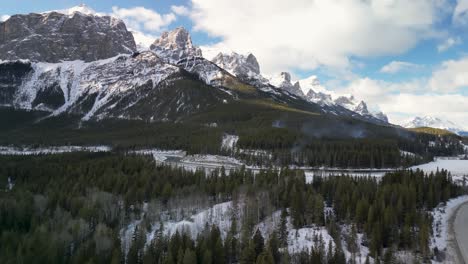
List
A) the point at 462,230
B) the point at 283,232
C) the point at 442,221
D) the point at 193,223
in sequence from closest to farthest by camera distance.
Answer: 1. the point at 283,232
2. the point at 462,230
3. the point at 193,223
4. the point at 442,221

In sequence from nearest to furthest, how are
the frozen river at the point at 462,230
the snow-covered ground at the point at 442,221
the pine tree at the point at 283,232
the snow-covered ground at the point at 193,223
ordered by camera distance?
the frozen river at the point at 462,230 → the pine tree at the point at 283,232 → the snow-covered ground at the point at 442,221 → the snow-covered ground at the point at 193,223

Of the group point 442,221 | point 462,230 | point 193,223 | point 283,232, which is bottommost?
point 193,223

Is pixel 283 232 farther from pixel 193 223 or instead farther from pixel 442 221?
pixel 442 221

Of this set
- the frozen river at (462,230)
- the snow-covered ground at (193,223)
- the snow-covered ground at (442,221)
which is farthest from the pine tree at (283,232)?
the frozen river at (462,230)

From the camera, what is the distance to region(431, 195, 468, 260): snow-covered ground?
9171 cm

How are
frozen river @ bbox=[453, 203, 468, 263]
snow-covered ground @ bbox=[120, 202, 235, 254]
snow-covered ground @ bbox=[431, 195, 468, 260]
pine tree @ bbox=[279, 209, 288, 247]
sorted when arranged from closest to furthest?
frozen river @ bbox=[453, 203, 468, 263] → pine tree @ bbox=[279, 209, 288, 247] → snow-covered ground @ bbox=[431, 195, 468, 260] → snow-covered ground @ bbox=[120, 202, 235, 254]

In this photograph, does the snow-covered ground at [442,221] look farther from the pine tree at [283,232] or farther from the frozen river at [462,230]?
the pine tree at [283,232]

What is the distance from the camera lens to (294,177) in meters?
140

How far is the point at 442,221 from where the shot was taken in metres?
106

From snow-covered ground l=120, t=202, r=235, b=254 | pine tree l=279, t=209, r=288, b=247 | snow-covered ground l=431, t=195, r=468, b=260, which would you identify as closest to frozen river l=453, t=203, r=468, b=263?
snow-covered ground l=431, t=195, r=468, b=260

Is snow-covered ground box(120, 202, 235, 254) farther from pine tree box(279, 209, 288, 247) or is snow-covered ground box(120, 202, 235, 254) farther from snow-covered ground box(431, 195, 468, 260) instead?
snow-covered ground box(431, 195, 468, 260)

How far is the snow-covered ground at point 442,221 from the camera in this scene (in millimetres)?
91706

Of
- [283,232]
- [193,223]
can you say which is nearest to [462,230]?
[283,232]

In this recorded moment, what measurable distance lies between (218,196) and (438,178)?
79.2m
